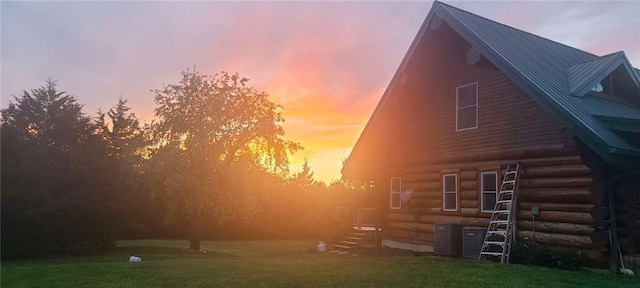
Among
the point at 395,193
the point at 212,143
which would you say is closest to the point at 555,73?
the point at 395,193

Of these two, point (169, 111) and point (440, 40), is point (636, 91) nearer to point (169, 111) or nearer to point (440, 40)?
point (440, 40)

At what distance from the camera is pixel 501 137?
15625mm

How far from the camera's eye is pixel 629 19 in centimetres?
1842

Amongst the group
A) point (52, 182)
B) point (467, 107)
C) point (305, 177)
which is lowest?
point (52, 182)

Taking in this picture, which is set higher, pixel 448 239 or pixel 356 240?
pixel 448 239

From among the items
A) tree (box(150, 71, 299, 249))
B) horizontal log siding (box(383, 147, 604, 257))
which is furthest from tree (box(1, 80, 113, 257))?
horizontal log siding (box(383, 147, 604, 257))

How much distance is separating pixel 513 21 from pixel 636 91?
23.0 ft

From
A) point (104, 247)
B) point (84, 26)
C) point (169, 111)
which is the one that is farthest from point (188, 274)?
point (104, 247)

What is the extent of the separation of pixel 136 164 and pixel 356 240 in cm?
1104

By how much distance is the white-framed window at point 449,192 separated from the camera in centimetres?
1731

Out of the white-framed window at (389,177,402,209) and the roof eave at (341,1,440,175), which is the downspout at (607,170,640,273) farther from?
the white-framed window at (389,177,402,209)

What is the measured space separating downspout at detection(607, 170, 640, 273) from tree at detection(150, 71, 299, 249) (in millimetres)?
15058

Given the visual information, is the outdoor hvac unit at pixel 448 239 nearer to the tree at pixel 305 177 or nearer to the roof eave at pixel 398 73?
the roof eave at pixel 398 73

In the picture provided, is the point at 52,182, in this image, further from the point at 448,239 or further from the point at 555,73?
the point at 555,73
